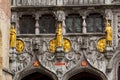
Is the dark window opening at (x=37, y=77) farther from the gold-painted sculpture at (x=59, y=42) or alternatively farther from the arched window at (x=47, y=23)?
the arched window at (x=47, y=23)

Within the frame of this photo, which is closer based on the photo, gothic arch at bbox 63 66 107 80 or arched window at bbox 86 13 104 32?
gothic arch at bbox 63 66 107 80

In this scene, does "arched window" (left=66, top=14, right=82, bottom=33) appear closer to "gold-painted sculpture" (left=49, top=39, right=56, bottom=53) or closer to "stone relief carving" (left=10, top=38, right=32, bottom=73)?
"gold-painted sculpture" (left=49, top=39, right=56, bottom=53)

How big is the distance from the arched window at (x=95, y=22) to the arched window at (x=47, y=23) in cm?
163

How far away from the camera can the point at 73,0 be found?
20203 mm

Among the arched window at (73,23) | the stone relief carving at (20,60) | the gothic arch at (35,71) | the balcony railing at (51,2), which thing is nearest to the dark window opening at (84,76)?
the gothic arch at (35,71)

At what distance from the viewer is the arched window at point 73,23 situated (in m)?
20.1

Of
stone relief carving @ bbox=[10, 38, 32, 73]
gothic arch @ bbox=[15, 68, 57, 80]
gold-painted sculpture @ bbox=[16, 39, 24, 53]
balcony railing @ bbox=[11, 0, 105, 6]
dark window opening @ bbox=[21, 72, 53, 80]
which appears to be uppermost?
balcony railing @ bbox=[11, 0, 105, 6]

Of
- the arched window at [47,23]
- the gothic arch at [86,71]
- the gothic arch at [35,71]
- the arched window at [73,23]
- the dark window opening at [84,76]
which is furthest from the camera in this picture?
the dark window opening at [84,76]

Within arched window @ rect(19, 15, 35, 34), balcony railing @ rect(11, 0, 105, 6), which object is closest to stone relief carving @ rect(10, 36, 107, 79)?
arched window @ rect(19, 15, 35, 34)

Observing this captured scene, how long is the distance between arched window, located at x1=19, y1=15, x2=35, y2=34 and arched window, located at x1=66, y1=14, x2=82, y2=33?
5.41 feet

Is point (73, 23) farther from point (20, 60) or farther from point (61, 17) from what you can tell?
point (20, 60)

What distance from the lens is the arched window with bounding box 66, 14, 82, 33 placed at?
2006 cm

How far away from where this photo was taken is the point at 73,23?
20.2m

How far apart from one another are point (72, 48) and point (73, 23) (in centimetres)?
123
